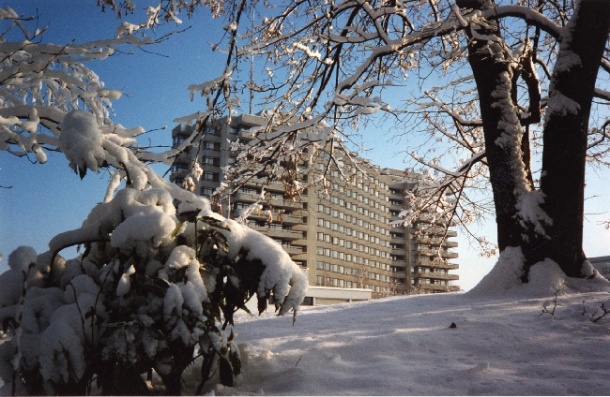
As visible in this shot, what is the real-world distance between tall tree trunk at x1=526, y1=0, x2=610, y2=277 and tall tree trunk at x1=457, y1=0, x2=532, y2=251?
33cm

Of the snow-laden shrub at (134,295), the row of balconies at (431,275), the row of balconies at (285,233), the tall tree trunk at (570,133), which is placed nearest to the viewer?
the snow-laden shrub at (134,295)

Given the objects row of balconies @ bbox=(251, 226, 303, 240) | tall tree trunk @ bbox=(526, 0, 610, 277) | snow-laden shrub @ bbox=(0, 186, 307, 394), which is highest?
row of balconies @ bbox=(251, 226, 303, 240)

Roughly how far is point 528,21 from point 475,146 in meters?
4.23

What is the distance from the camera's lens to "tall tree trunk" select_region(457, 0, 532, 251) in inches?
227

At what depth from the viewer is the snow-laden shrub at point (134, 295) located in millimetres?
2057

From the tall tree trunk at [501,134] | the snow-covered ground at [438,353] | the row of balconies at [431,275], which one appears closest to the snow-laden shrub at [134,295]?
the snow-covered ground at [438,353]

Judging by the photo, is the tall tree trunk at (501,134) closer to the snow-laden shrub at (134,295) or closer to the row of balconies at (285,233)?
the snow-laden shrub at (134,295)

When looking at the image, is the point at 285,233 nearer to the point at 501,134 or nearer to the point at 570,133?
the point at 501,134

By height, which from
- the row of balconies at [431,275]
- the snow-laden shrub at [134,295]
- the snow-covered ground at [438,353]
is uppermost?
the snow-laden shrub at [134,295]

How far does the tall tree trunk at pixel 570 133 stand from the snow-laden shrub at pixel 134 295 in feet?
14.6

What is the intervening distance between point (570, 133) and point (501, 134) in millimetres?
825

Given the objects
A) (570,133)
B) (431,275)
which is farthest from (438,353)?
(431,275)

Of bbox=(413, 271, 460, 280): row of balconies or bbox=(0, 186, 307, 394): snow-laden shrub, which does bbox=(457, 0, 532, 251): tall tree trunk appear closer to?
bbox=(0, 186, 307, 394): snow-laden shrub

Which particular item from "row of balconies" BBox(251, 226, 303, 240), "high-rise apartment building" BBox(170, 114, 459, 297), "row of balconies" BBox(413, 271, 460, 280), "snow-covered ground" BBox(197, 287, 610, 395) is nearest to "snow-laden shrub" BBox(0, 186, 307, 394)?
"snow-covered ground" BBox(197, 287, 610, 395)
